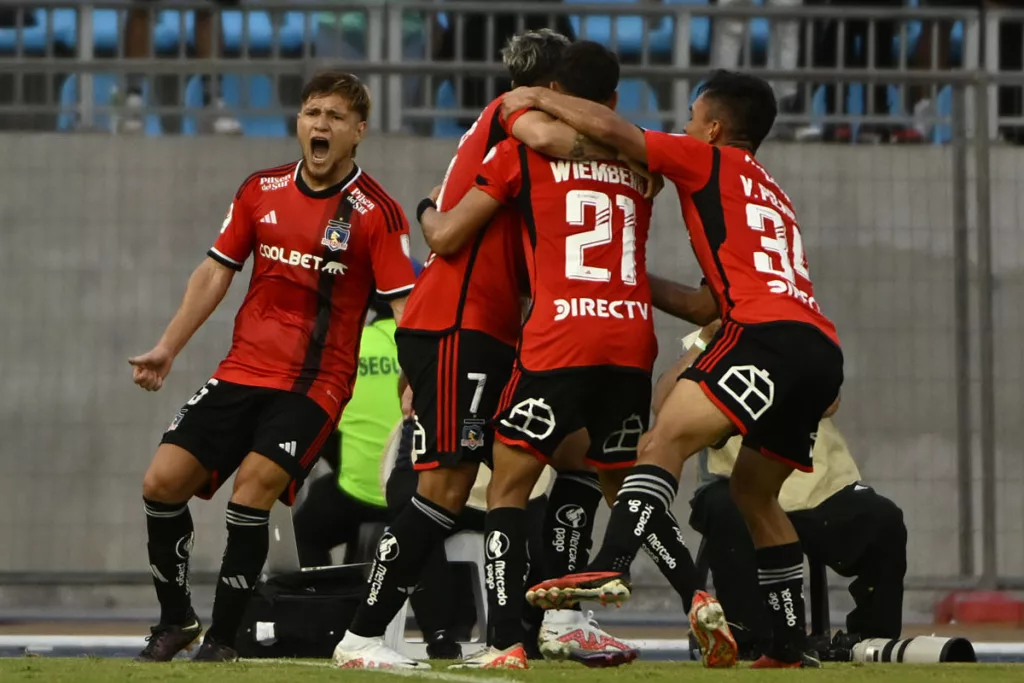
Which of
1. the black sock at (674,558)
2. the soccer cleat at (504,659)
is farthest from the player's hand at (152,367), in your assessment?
the black sock at (674,558)

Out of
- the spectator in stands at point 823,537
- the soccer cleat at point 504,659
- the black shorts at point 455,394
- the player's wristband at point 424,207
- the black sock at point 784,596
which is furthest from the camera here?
the spectator in stands at point 823,537

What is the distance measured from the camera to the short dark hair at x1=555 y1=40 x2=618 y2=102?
238 inches

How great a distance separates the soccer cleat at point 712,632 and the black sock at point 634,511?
0.25 m

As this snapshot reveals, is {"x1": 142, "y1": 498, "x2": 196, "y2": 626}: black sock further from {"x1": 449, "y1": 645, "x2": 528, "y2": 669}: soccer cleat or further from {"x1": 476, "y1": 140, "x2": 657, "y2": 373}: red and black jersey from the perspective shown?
{"x1": 476, "y1": 140, "x2": 657, "y2": 373}: red and black jersey

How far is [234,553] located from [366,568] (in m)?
1.67

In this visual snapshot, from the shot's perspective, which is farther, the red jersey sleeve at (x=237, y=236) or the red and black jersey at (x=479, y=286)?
the red jersey sleeve at (x=237, y=236)

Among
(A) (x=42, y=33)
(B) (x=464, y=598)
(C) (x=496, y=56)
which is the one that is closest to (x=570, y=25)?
(C) (x=496, y=56)

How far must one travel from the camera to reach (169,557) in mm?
6797

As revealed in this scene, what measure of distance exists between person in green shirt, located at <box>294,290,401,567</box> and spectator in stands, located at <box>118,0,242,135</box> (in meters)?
2.45

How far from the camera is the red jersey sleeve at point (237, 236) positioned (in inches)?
277

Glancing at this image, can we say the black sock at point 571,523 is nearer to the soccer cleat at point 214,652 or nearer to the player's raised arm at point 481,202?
the player's raised arm at point 481,202

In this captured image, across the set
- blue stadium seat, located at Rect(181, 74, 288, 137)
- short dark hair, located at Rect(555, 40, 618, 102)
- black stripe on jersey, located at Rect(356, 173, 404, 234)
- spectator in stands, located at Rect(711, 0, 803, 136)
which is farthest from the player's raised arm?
spectator in stands, located at Rect(711, 0, 803, 136)

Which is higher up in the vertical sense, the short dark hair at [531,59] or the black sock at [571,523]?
the short dark hair at [531,59]

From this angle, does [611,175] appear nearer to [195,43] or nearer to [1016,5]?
[195,43]
